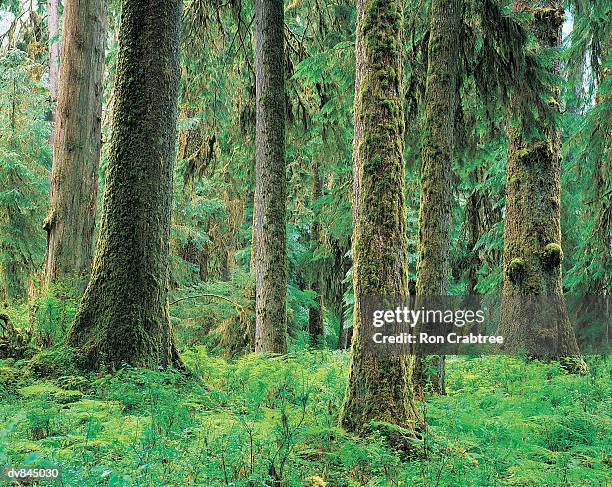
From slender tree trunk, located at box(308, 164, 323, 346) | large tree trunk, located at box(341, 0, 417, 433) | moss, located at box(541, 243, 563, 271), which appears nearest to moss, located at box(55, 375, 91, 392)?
large tree trunk, located at box(341, 0, 417, 433)

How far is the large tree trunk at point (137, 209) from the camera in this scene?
6.39 m

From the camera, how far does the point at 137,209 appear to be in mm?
6543

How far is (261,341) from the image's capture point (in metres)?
9.77

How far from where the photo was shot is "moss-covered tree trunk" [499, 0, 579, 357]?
9477mm

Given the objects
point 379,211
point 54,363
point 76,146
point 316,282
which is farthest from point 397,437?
point 316,282

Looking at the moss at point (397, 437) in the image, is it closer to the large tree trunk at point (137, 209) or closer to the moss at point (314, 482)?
the moss at point (314, 482)

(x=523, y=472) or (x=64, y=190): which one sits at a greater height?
(x=64, y=190)

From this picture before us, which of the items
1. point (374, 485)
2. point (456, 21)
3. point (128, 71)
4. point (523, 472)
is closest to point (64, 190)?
point (128, 71)

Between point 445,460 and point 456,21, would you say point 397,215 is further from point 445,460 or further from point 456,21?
point 456,21

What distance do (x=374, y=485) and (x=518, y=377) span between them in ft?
15.5

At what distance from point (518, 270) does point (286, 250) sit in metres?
3.68

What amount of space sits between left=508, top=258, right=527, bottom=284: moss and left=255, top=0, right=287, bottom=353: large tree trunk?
11.8 ft

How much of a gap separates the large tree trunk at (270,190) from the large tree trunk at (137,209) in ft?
9.69

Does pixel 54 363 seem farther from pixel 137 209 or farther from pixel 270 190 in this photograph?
pixel 270 190
